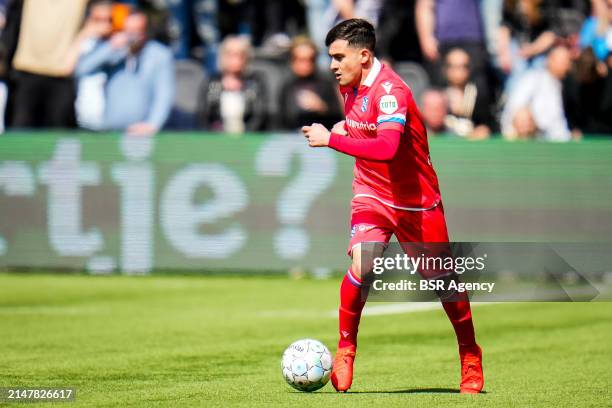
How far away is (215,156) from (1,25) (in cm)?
512

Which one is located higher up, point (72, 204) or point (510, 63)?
point (510, 63)

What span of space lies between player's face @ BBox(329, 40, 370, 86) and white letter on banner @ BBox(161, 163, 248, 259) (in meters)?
7.75

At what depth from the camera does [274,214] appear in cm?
1552

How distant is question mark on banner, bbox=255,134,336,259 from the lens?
1545 centimetres

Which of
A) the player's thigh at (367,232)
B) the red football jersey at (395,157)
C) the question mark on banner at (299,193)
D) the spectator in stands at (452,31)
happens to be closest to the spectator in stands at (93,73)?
the question mark on banner at (299,193)

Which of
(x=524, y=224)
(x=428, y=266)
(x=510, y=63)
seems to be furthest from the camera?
(x=510, y=63)

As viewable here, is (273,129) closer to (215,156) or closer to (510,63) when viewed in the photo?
(215,156)

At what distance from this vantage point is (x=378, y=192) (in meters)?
8.05

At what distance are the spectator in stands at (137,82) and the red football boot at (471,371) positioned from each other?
31.9 ft

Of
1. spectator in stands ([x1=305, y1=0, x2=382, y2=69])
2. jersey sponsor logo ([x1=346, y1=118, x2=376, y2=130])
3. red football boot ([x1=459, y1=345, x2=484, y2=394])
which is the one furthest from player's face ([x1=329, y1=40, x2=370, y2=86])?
spectator in stands ([x1=305, y1=0, x2=382, y2=69])

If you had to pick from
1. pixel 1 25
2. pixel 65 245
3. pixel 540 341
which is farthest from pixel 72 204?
pixel 540 341

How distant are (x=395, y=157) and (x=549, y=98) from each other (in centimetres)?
933

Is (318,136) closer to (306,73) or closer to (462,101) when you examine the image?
(306,73)

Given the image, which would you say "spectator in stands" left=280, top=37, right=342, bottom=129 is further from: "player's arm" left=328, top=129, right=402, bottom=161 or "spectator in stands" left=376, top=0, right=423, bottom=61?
"player's arm" left=328, top=129, right=402, bottom=161
